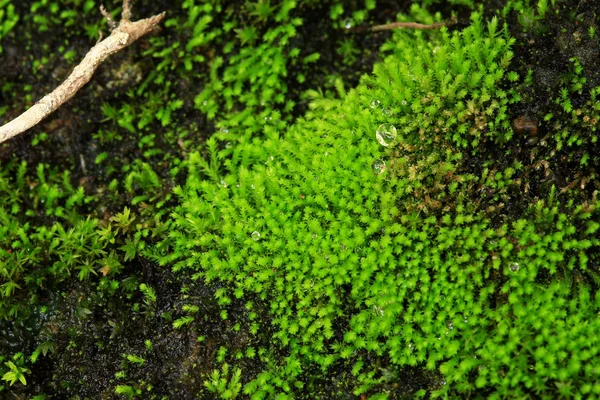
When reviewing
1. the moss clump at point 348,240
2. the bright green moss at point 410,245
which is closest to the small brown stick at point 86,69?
the moss clump at point 348,240

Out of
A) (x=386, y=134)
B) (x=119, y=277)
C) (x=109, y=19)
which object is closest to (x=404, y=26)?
(x=386, y=134)

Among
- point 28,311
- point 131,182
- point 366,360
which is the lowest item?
point 366,360

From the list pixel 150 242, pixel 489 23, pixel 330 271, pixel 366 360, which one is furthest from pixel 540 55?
pixel 150 242

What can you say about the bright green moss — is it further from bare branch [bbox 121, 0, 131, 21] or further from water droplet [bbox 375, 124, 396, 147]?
bare branch [bbox 121, 0, 131, 21]

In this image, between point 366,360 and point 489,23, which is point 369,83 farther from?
point 366,360

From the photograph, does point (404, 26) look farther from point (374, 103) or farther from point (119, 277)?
point (119, 277)
